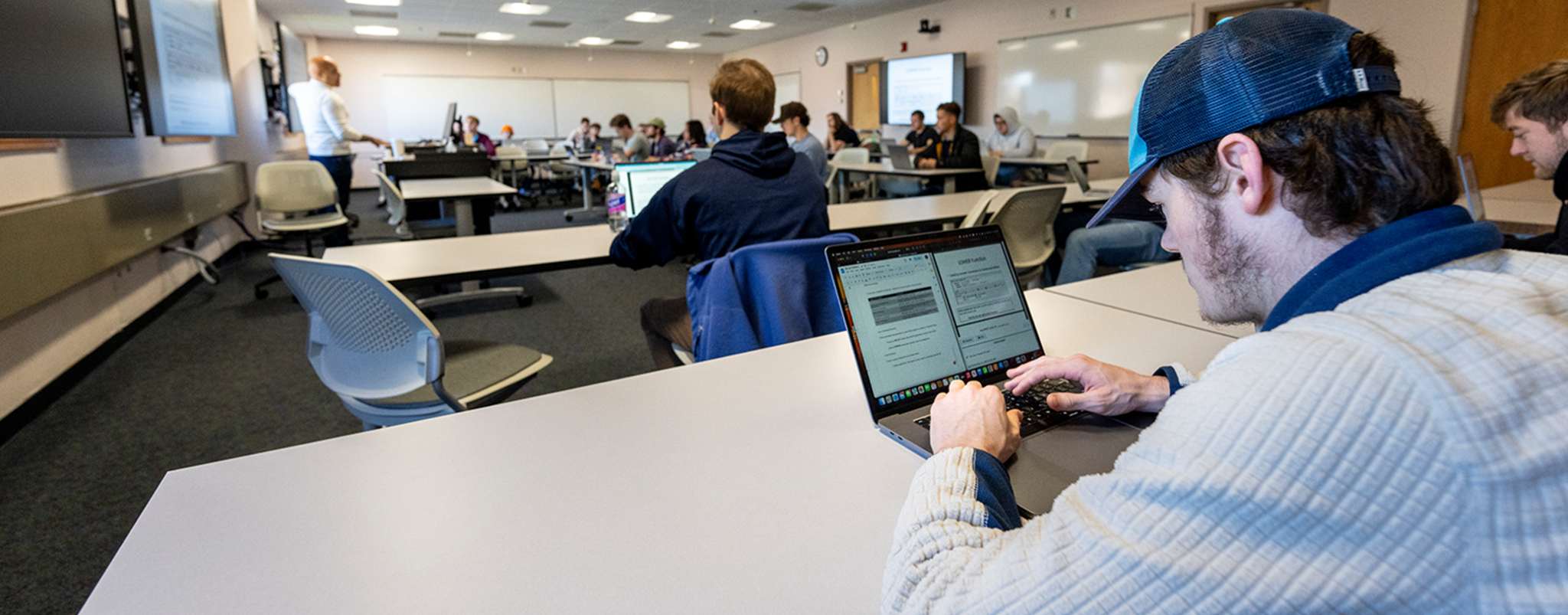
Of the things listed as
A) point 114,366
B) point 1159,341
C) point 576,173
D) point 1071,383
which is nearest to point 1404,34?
point 1159,341

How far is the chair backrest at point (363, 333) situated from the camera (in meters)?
1.56

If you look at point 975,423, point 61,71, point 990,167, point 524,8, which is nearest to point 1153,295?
point 975,423

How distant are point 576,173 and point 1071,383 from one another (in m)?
10.1

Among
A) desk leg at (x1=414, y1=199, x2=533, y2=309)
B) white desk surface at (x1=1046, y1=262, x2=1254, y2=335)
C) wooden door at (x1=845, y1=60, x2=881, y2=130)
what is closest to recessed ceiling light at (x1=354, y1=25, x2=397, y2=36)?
wooden door at (x1=845, y1=60, x2=881, y2=130)

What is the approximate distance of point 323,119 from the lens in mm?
5980

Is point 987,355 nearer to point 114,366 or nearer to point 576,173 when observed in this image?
point 114,366

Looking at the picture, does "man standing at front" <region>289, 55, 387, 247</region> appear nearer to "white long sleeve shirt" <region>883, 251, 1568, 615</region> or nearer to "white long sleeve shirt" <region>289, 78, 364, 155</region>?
"white long sleeve shirt" <region>289, 78, 364, 155</region>

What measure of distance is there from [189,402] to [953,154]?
572cm

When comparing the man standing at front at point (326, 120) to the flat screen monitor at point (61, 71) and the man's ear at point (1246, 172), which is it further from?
the man's ear at point (1246, 172)

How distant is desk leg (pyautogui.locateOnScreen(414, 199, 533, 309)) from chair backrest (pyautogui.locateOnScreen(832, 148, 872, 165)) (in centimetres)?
378

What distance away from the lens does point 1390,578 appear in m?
0.42

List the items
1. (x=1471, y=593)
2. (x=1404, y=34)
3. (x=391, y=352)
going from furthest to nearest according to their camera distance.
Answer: (x=1404, y=34) → (x=391, y=352) → (x=1471, y=593)

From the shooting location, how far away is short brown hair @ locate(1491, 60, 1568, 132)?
85.7 inches

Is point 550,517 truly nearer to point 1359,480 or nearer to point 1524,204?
point 1359,480
